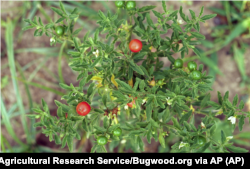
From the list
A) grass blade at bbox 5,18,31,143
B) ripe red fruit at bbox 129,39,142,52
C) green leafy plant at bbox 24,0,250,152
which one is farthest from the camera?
grass blade at bbox 5,18,31,143

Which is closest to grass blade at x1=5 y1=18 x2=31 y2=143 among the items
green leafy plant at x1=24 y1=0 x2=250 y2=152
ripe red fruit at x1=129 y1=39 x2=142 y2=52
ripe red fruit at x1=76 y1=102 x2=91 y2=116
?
green leafy plant at x1=24 y1=0 x2=250 y2=152

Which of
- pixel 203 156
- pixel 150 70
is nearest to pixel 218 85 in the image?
pixel 203 156

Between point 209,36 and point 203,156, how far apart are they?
8.27ft

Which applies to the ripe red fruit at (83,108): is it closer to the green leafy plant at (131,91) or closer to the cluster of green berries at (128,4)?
the green leafy plant at (131,91)

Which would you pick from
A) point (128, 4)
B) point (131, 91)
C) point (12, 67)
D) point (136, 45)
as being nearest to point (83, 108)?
point (131, 91)

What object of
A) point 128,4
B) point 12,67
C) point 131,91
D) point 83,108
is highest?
point 12,67

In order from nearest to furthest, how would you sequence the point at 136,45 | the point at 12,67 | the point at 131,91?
the point at 131,91 < the point at 136,45 < the point at 12,67

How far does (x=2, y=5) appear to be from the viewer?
164 inches

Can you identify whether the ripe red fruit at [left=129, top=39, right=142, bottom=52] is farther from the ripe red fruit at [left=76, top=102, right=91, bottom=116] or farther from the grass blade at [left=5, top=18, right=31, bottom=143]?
the grass blade at [left=5, top=18, right=31, bottom=143]

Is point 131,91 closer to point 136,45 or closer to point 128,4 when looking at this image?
point 136,45

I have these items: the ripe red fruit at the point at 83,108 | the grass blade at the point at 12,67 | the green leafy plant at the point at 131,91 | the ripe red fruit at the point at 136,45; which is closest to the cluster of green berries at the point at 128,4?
the green leafy plant at the point at 131,91

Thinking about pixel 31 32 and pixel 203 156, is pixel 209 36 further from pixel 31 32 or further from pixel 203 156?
pixel 31 32

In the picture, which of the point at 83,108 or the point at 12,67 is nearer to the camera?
the point at 83,108

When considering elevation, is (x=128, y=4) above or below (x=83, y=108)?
above
